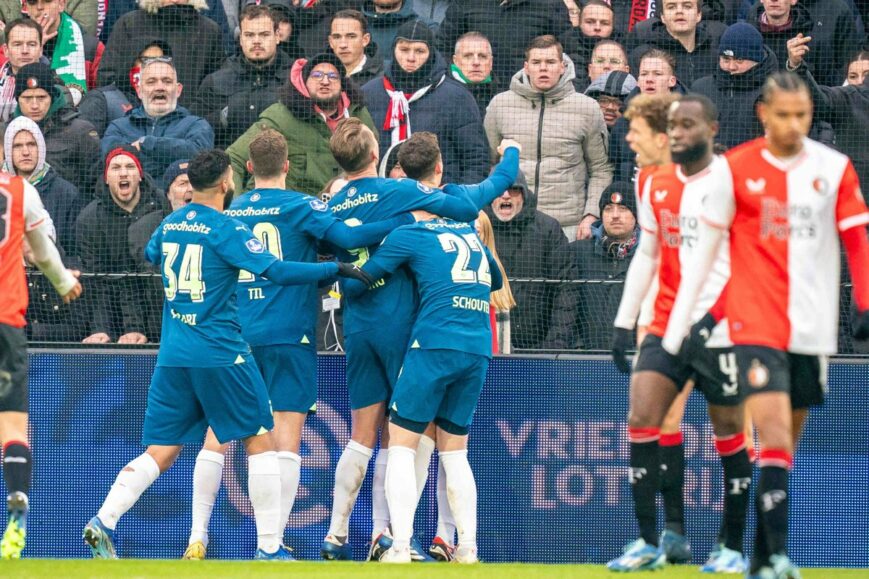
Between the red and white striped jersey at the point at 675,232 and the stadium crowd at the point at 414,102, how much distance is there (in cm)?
266

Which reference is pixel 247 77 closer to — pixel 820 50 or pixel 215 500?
pixel 215 500

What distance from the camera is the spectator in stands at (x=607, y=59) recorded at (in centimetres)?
1227

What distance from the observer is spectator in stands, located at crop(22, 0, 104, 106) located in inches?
510

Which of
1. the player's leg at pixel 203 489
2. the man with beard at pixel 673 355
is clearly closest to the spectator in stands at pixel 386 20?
the player's leg at pixel 203 489

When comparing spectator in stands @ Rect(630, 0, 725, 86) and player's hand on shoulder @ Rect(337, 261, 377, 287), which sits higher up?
spectator in stands @ Rect(630, 0, 725, 86)

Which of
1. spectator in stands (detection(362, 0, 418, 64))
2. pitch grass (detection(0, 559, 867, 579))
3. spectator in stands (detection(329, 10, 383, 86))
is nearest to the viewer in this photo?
pitch grass (detection(0, 559, 867, 579))

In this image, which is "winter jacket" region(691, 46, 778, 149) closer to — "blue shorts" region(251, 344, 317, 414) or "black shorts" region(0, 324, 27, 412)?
"blue shorts" region(251, 344, 317, 414)

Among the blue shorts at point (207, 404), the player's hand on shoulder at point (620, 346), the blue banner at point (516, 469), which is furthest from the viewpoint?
the blue banner at point (516, 469)

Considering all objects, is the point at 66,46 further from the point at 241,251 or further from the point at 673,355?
the point at 673,355

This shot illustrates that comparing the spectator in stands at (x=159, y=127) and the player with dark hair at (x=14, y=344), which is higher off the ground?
the spectator in stands at (x=159, y=127)

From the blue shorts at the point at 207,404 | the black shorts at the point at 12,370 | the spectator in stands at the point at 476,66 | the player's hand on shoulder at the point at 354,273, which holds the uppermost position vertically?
the spectator in stands at the point at 476,66

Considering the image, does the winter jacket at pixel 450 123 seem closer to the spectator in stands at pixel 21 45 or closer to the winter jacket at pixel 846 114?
the winter jacket at pixel 846 114

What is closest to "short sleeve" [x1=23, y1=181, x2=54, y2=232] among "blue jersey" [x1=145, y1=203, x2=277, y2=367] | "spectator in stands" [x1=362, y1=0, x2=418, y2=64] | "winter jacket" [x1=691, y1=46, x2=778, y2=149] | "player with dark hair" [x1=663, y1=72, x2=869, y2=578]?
"blue jersey" [x1=145, y1=203, x2=277, y2=367]

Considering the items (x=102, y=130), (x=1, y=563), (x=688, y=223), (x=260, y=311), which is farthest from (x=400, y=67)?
(x=1, y=563)
